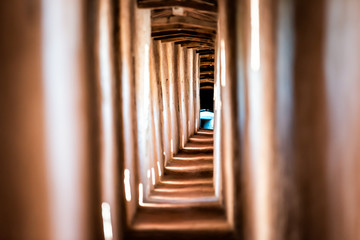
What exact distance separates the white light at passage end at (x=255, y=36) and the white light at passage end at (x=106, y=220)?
195 centimetres

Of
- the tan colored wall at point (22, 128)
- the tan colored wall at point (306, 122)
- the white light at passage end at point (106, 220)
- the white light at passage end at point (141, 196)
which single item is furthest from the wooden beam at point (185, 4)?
the tan colored wall at point (22, 128)

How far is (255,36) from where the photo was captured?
418 centimetres

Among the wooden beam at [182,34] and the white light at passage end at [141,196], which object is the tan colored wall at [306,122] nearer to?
the white light at passage end at [141,196]

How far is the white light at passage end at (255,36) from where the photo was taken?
13.3 feet

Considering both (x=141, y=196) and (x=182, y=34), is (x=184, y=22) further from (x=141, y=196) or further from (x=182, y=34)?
(x=141, y=196)

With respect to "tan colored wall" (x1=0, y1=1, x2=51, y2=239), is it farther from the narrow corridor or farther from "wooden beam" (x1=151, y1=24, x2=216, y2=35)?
"wooden beam" (x1=151, y1=24, x2=216, y2=35)

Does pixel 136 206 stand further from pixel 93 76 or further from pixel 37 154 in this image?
pixel 37 154

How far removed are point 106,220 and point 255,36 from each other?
228 cm

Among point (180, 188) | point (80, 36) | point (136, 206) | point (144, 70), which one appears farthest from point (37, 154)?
point (180, 188)

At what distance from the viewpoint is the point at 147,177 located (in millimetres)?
7988

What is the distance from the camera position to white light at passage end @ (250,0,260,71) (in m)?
4.07

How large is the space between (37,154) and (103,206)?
1832 mm

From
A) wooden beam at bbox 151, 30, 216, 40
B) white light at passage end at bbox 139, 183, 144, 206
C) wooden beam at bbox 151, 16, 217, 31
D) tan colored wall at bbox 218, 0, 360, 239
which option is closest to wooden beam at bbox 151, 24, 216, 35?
wooden beam at bbox 151, 16, 217, 31

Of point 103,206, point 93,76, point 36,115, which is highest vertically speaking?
point 93,76
